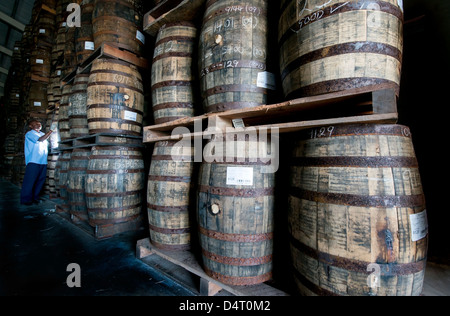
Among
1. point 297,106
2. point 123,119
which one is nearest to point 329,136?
point 297,106

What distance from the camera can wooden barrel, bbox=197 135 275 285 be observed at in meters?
1.69

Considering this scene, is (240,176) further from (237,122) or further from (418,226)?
(418,226)

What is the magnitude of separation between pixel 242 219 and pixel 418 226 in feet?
3.95

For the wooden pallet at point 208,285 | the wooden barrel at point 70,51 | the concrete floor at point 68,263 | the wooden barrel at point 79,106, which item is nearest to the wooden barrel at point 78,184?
the concrete floor at point 68,263

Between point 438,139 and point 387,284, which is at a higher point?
point 438,139

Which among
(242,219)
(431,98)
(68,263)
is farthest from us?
(68,263)

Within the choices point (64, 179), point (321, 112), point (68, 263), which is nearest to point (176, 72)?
point (321, 112)

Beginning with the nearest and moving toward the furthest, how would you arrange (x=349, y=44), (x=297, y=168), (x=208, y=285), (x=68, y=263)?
(x=349, y=44), (x=297, y=168), (x=208, y=285), (x=68, y=263)

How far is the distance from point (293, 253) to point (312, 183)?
2.06ft

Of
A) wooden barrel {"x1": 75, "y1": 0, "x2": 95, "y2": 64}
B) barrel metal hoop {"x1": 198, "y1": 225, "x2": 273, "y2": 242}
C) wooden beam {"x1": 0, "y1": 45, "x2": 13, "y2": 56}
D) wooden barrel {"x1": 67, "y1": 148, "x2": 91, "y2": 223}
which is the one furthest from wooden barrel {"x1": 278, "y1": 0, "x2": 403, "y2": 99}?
wooden beam {"x1": 0, "y1": 45, "x2": 13, "y2": 56}

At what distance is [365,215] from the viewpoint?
1187 mm

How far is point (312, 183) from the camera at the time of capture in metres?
1.38

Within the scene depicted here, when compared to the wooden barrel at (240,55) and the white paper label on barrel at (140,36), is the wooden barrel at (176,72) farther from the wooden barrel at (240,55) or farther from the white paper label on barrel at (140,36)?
the white paper label on barrel at (140,36)
